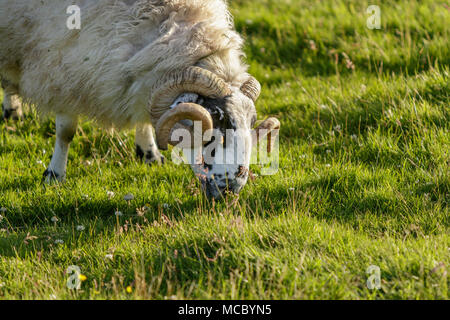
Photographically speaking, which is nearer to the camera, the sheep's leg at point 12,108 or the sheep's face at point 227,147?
the sheep's face at point 227,147

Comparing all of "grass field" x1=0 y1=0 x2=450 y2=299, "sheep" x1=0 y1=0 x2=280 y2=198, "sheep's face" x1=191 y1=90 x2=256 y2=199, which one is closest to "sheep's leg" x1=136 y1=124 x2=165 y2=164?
"grass field" x1=0 y1=0 x2=450 y2=299

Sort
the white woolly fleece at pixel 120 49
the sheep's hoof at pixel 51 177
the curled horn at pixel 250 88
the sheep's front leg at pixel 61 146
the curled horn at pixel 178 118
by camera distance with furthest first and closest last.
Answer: the sheep's front leg at pixel 61 146 < the sheep's hoof at pixel 51 177 < the curled horn at pixel 250 88 < the white woolly fleece at pixel 120 49 < the curled horn at pixel 178 118

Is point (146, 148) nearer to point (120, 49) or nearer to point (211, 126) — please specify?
point (120, 49)

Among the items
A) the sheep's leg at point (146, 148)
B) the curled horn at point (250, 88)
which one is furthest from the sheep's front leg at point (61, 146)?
the curled horn at point (250, 88)

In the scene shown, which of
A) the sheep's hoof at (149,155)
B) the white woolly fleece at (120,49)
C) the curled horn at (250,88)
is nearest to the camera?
the white woolly fleece at (120,49)

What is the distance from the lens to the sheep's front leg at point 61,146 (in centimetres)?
564

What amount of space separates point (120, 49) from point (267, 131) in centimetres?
149

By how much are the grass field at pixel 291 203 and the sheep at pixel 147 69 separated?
541mm

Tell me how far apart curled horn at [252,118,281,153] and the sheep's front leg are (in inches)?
79.6

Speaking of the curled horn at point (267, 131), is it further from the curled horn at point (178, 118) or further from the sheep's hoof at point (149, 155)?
the sheep's hoof at point (149, 155)

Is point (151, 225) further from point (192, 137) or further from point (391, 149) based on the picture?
point (391, 149)

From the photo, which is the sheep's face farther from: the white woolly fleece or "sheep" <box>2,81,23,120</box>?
"sheep" <box>2,81,23,120</box>

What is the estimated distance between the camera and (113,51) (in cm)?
477

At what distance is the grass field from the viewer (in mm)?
3459
